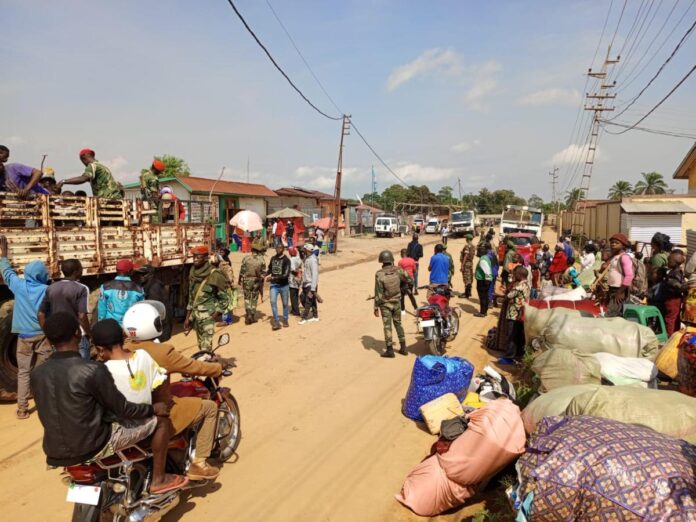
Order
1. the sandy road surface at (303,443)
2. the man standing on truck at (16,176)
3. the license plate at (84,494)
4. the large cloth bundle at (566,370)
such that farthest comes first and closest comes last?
the man standing on truck at (16,176), the large cloth bundle at (566,370), the sandy road surface at (303,443), the license plate at (84,494)

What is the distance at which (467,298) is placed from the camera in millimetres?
12430

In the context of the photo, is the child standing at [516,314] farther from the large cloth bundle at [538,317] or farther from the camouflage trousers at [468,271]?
the camouflage trousers at [468,271]

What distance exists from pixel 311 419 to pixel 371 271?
43.9ft

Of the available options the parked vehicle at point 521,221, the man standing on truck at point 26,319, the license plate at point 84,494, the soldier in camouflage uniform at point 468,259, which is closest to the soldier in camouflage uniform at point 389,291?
the man standing on truck at point 26,319

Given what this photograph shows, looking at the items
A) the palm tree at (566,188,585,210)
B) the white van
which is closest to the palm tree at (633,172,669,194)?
the palm tree at (566,188,585,210)

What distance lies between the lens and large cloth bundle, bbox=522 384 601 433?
11.7 feet

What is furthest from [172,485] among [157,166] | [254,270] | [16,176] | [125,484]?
[157,166]

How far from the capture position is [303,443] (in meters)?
4.54

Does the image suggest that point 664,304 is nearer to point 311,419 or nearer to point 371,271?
point 311,419

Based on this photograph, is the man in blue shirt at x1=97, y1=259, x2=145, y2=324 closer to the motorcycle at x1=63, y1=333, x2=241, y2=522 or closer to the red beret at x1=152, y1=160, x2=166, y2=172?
the motorcycle at x1=63, y1=333, x2=241, y2=522

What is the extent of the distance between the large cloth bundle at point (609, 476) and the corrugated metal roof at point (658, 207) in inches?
697

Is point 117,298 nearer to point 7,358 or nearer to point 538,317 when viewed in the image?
point 7,358

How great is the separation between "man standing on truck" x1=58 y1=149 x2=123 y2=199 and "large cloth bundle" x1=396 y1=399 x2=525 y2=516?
6.50 m

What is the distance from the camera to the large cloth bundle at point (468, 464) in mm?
3473
